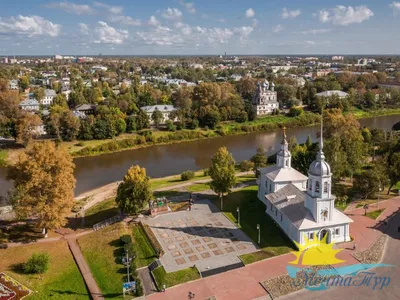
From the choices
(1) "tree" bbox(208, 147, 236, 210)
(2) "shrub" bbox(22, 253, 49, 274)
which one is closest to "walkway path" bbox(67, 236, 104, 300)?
(2) "shrub" bbox(22, 253, 49, 274)

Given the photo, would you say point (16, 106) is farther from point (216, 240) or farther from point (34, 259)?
point (216, 240)

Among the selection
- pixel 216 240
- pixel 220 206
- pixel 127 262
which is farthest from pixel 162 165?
pixel 127 262

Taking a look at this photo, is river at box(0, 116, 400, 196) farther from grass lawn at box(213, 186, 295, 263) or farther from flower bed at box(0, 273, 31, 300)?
flower bed at box(0, 273, 31, 300)

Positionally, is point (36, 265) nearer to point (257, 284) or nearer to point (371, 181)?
point (257, 284)

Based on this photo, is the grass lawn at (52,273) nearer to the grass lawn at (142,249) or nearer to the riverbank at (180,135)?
the grass lawn at (142,249)

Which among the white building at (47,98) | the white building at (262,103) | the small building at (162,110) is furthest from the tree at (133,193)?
the white building at (47,98)

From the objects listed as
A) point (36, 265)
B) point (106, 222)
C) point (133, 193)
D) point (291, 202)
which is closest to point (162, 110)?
point (133, 193)
